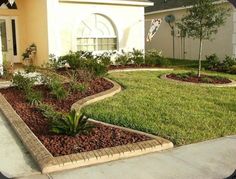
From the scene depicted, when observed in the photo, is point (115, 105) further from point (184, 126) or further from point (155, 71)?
point (155, 71)

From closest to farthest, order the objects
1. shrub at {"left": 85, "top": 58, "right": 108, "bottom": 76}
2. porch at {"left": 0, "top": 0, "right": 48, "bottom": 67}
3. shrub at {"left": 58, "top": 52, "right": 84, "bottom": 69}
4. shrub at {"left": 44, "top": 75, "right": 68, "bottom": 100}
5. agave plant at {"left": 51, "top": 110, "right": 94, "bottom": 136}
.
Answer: agave plant at {"left": 51, "top": 110, "right": 94, "bottom": 136}, shrub at {"left": 44, "top": 75, "right": 68, "bottom": 100}, shrub at {"left": 85, "top": 58, "right": 108, "bottom": 76}, shrub at {"left": 58, "top": 52, "right": 84, "bottom": 69}, porch at {"left": 0, "top": 0, "right": 48, "bottom": 67}

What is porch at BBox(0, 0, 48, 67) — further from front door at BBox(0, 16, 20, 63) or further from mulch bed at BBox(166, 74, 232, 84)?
mulch bed at BBox(166, 74, 232, 84)

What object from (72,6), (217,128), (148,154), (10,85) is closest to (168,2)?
(72,6)

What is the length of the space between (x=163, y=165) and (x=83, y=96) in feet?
15.6

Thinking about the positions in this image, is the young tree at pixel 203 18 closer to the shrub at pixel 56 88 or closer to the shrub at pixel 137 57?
the shrub at pixel 137 57

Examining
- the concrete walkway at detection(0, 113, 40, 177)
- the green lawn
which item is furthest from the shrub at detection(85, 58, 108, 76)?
the concrete walkway at detection(0, 113, 40, 177)

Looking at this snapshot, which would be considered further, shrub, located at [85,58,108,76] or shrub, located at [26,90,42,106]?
shrub, located at [85,58,108,76]

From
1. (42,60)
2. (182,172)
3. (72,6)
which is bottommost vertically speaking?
(182,172)

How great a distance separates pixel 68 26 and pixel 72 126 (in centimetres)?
1045

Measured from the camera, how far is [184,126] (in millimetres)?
7297

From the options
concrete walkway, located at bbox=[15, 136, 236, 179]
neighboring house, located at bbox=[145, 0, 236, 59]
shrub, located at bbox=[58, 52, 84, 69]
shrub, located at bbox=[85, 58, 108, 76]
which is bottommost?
concrete walkway, located at bbox=[15, 136, 236, 179]

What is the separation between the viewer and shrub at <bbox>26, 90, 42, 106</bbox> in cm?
891

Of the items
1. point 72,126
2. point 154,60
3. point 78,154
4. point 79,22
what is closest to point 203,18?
point 154,60

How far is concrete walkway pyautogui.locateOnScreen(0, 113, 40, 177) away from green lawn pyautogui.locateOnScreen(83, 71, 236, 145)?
6.32 feet
